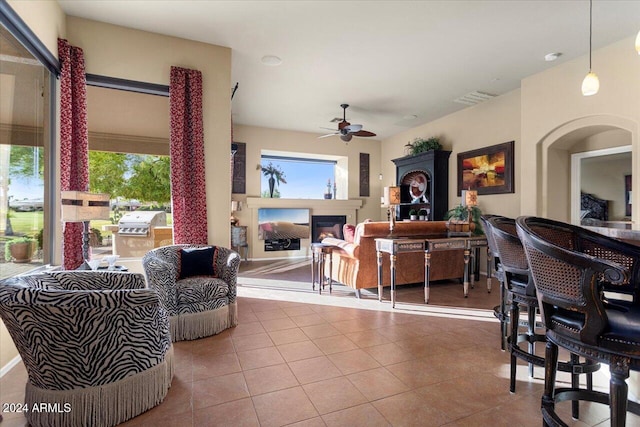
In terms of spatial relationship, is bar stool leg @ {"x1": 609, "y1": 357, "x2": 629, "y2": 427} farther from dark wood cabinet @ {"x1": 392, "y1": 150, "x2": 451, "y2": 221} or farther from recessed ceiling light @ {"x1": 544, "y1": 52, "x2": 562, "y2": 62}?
dark wood cabinet @ {"x1": 392, "y1": 150, "x2": 451, "y2": 221}

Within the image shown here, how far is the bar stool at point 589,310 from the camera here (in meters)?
1.12

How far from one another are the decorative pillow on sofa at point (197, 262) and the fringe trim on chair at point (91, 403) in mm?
1488

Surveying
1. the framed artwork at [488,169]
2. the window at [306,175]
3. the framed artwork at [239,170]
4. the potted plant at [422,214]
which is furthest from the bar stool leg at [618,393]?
the window at [306,175]

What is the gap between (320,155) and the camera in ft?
27.8

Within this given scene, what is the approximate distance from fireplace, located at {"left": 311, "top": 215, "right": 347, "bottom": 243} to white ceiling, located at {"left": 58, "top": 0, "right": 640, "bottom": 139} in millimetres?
3536

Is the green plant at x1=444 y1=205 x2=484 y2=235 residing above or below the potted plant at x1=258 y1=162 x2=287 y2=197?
below

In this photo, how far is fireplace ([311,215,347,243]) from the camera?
8312 mm

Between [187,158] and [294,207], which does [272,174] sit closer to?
[294,207]

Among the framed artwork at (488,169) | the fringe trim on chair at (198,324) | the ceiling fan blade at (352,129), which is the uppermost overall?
the ceiling fan blade at (352,129)

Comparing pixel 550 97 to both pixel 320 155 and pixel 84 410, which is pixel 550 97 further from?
pixel 84 410

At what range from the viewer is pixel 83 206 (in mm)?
2639

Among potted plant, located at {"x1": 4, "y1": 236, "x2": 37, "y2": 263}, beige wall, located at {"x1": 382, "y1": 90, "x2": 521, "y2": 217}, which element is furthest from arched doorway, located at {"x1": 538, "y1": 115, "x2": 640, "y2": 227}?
potted plant, located at {"x1": 4, "y1": 236, "x2": 37, "y2": 263}

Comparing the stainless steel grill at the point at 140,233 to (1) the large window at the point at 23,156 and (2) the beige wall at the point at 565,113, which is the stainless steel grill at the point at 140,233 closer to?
(1) the large window at the point at 23,156

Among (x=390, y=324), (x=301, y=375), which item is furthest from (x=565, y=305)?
(x=390, y=324)
